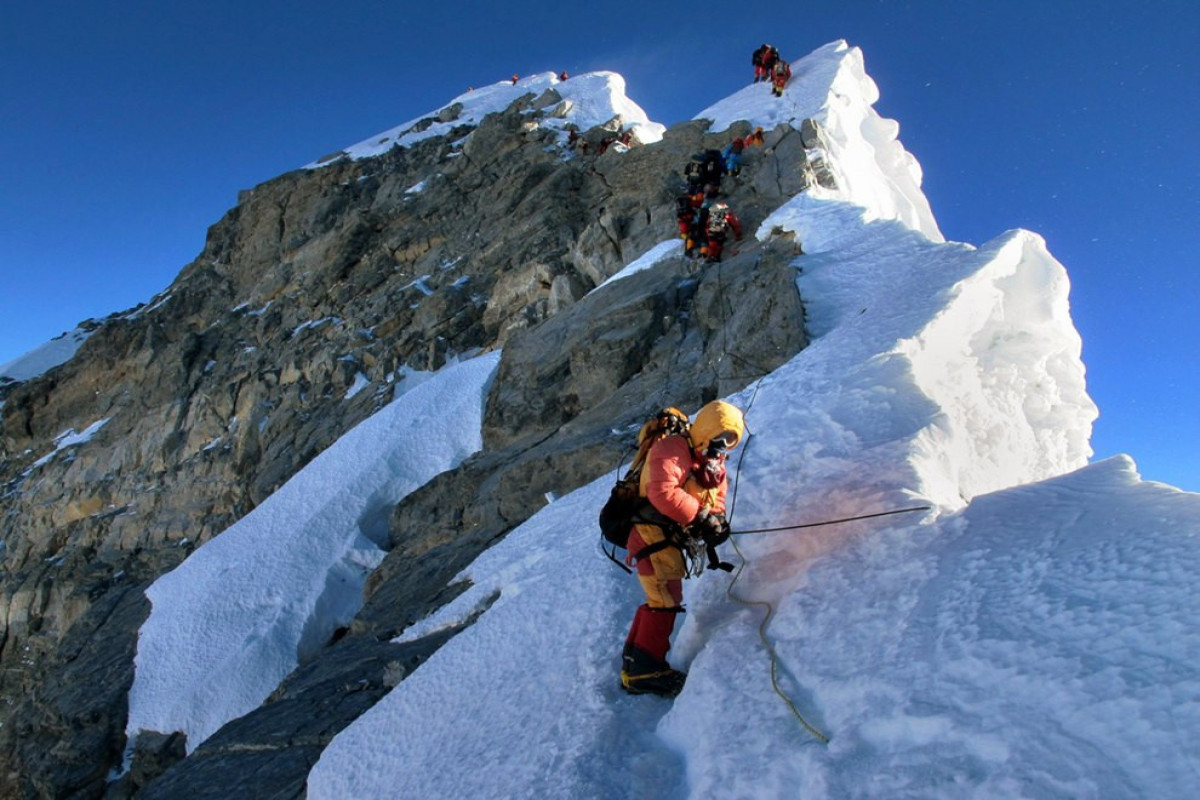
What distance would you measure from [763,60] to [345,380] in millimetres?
17763

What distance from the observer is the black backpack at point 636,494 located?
173 inches

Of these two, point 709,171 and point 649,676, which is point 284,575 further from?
point 709,171

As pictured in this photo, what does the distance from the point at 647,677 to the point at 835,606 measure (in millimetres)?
1211

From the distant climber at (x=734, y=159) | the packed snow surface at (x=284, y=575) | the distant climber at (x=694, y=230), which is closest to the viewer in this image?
the packed snow surface at (x=284, y=575)

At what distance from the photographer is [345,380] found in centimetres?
2289

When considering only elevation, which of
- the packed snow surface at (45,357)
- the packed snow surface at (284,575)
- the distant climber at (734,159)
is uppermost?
the distant climber at (734,159)

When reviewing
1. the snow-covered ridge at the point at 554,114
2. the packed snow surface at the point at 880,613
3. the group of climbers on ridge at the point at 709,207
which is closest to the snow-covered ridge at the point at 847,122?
the group of climbers on ridge at the point at 709,207

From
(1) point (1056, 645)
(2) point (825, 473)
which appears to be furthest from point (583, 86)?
(1) point (1056, 645)

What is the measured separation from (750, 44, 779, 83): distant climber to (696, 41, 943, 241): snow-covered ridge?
39 centimetres

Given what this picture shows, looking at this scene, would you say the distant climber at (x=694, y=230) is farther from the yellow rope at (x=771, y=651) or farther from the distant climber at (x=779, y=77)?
the distant climber at (x=779, y=77)

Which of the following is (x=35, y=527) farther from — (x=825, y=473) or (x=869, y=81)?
(x=869, y=81)

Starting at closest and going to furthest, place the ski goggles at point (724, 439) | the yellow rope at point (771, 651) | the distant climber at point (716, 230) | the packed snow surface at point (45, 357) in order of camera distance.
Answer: the yellow rope at point (771, 651) → the ski goggles at point (724, 439) → the distant climber at point (716, 230) → the packed snow surface at point (45, 357)

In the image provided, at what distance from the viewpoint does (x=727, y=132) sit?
20.3 meters

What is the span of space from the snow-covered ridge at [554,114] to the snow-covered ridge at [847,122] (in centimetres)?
587
